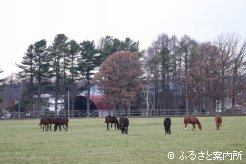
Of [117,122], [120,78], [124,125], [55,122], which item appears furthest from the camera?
[120,78]

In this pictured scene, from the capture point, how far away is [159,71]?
98.6 metres

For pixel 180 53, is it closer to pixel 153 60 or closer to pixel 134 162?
pixel 153 60

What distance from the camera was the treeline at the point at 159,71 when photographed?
91.2 m

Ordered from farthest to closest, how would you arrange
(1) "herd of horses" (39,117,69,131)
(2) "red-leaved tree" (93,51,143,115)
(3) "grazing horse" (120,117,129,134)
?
1. (2) "red-leaved tree" (93,51,143,115)
2. (1) "herd of horses" (39,117,69,131)
3. (3) "grazing horse" (120,117,129,134)

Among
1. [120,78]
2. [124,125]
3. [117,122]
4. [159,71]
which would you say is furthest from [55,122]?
[159,71]

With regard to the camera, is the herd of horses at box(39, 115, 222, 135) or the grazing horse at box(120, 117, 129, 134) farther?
the herd of horses at box(39, 115, 222, 135)

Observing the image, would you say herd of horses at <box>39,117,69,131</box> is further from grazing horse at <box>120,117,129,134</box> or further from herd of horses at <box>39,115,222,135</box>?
grazing horse at <box>120,117,129,134</box>

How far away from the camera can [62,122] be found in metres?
41.9

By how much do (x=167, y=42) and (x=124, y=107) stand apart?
16.5 metres

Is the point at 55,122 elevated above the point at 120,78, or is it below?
below

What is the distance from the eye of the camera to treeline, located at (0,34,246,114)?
299 ft

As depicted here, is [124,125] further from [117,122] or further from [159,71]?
[159,71]

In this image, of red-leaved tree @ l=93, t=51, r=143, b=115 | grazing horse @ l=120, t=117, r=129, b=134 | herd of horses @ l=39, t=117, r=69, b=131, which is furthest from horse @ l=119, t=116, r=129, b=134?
red-leaved tree @ l=93, t=51, r=143, b=115

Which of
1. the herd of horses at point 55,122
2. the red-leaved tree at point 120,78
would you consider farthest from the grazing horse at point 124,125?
the red-leaved tree at point 120,78
